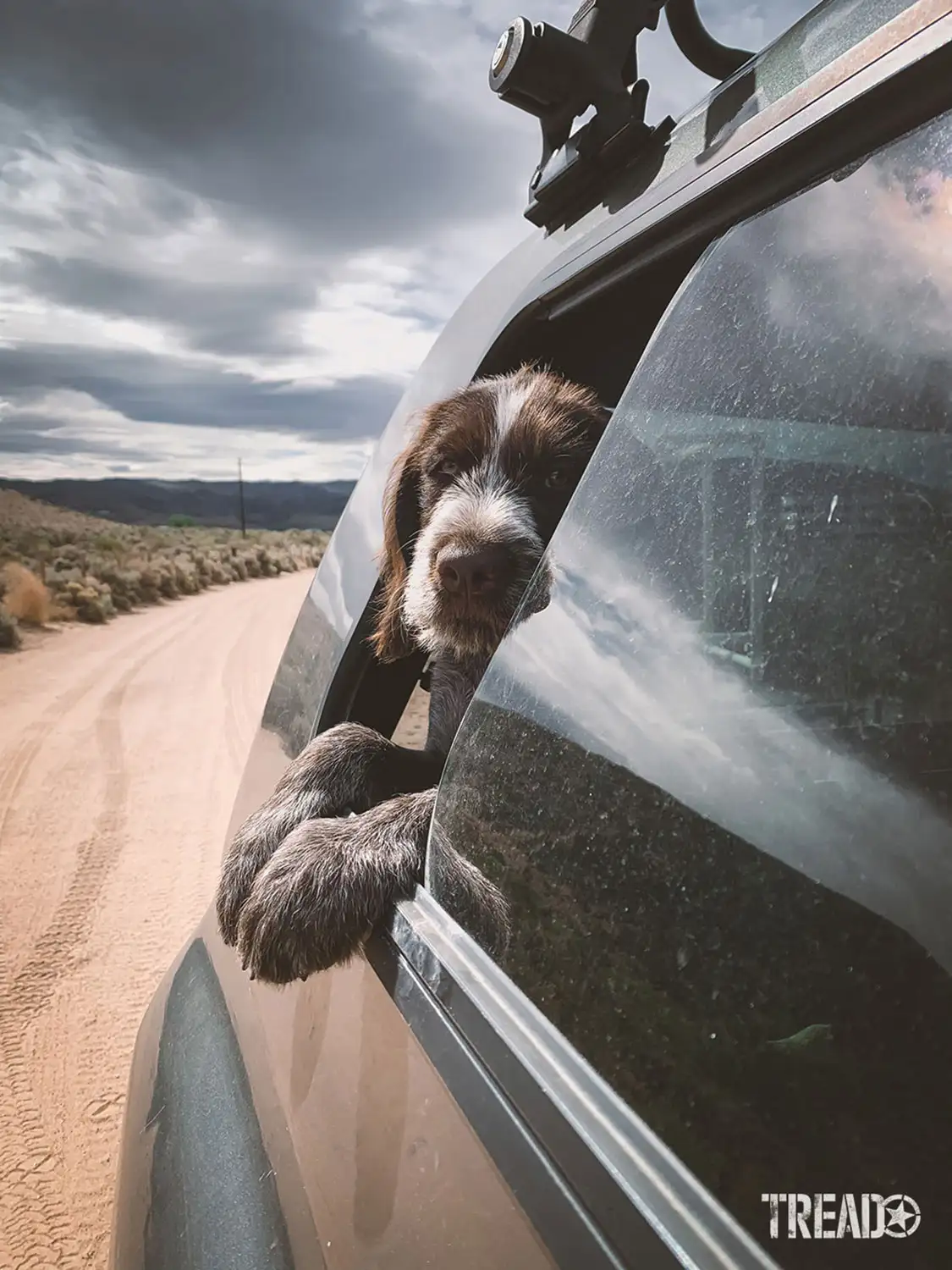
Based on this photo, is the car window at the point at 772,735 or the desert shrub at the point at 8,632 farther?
the desert shrub at the point at 8,632

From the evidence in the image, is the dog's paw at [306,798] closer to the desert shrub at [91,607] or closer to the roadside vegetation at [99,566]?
the roadside vegetation at [99,566]

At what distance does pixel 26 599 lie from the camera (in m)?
18.7

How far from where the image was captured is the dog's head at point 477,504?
2736mm

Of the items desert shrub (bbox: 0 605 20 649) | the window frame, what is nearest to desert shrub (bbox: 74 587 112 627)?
desert shrub (bbox: 0 605 20 649)

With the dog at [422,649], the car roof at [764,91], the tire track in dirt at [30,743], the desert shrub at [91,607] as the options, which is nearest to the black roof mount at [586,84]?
the car roof at [764,91]

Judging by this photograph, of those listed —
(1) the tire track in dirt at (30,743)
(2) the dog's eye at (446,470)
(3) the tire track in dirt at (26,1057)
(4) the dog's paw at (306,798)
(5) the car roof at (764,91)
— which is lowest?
(1) the tire track in dirt at (30,743)

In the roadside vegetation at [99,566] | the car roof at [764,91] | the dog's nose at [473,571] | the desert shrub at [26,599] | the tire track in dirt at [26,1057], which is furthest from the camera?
the roadside vegetation at [99,566]

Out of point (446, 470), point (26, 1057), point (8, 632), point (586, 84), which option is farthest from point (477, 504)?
point (8, 632)

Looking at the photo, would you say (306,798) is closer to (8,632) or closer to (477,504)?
(477,504)

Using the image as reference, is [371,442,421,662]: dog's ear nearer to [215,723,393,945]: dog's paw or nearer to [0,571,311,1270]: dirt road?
[215,723,393,945]: dog's paw

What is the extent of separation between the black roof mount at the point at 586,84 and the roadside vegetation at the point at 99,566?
16003 mm

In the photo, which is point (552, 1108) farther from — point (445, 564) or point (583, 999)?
point (445, 564)

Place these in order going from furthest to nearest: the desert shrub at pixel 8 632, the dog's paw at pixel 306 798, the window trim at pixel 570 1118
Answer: the desert shrub at pixel 8 632, the dog's paw at pixel 306 798, the window trim at pixel 570 1118

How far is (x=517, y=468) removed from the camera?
318cm
